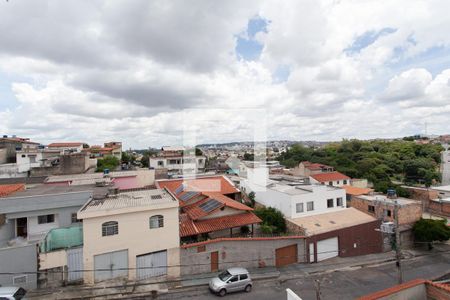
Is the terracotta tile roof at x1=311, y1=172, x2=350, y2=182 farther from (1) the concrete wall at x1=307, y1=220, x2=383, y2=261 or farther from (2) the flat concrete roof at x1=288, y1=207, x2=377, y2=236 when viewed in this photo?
(1) the concrete wall at x1=307, y1=220, x2=383, y2=261

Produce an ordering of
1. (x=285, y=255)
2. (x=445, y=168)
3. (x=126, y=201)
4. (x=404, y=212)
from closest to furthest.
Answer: (x=126, y=201)
(x=285, y=255)
(x=404, y=212)
(x=445, y=168)

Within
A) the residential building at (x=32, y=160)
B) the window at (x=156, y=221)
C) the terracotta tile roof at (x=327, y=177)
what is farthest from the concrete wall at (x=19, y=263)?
the terracotta tile roof at (x=327, y=177)

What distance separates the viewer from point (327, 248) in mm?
18438

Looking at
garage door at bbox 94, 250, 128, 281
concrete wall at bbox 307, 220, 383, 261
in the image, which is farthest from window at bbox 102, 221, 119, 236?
concrete wall at bbox 307, 220, 383, 261

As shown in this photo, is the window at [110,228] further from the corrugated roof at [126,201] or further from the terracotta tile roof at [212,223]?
the terracotta tile roof at [212,223]

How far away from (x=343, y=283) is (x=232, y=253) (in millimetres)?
6995

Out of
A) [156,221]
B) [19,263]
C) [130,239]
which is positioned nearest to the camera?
[19,263]

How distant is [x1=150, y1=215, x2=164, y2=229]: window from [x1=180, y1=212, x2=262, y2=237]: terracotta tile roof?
1814 millimetres

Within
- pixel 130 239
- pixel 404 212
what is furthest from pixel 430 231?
pixel 130 239

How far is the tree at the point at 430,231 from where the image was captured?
65.2 feet

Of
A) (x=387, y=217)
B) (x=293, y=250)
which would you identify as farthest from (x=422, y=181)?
(x=293, y=250)

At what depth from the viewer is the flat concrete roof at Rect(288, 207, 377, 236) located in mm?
18781

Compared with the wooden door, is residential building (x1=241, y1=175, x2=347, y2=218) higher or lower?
higher

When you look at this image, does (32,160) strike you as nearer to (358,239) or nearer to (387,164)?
(358,239)
